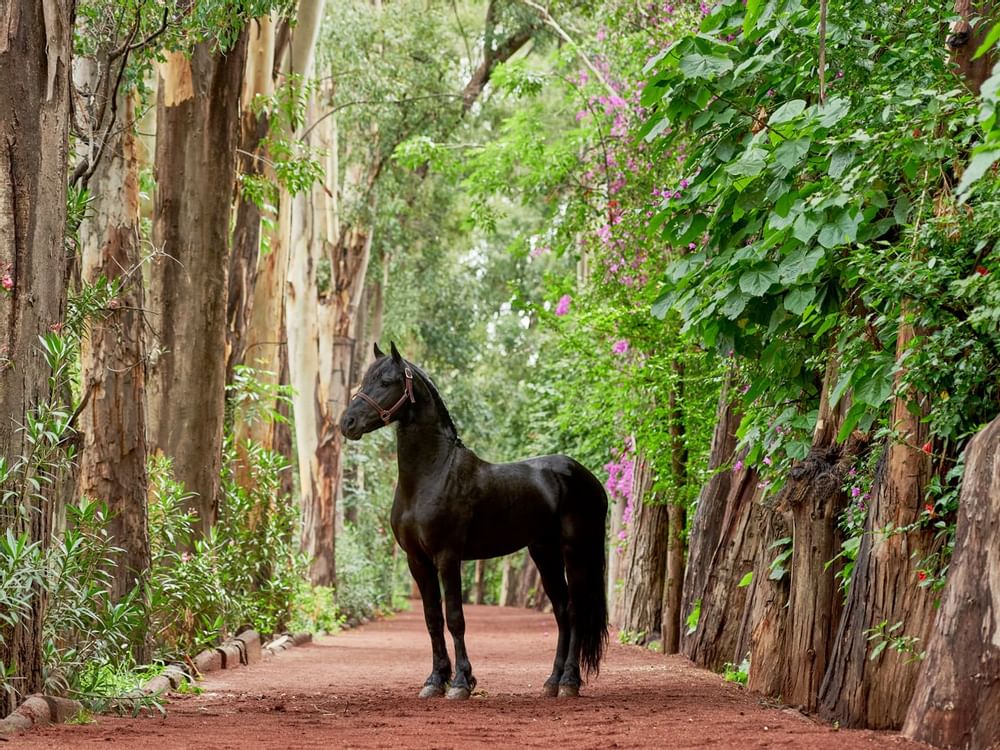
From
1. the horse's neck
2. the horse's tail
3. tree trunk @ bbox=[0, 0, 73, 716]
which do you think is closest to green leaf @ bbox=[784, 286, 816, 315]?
the horse's neck

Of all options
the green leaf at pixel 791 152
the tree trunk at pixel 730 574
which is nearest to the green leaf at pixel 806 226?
the green leaf at pixel 791 152

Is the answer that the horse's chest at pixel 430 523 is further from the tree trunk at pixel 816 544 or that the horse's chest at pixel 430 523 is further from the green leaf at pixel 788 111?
the green leaf at pixel 788 111

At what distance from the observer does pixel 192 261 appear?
14.0m

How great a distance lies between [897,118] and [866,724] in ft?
11.0

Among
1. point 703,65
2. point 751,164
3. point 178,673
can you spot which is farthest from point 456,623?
point 703,65

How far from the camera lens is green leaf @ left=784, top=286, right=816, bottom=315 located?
7.93 metres

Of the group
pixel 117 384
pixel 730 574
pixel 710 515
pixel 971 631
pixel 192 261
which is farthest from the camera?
pixel 710 515

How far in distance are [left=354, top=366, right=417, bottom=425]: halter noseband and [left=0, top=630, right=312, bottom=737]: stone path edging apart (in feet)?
8.26

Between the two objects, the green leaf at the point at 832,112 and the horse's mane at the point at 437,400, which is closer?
the green leaf at the point at 832,112

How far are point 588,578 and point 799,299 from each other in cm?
357

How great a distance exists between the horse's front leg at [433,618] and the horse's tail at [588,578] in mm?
1119

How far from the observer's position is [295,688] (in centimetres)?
1172

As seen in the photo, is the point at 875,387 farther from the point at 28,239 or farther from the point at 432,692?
the point at 28,239

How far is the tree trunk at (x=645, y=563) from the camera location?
1959 centimetres
